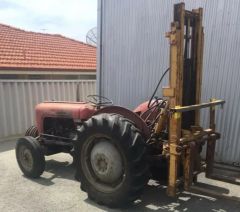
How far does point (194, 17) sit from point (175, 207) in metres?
2.71

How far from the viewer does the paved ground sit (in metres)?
4.82

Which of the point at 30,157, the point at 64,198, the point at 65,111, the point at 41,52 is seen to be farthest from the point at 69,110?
the point at 41,52

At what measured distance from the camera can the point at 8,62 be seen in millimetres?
10320

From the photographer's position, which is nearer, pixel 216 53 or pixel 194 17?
pixel 194 17

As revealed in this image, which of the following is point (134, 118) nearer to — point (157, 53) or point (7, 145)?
point (157, 53)

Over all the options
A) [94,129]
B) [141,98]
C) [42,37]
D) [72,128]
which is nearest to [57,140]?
[72,128]

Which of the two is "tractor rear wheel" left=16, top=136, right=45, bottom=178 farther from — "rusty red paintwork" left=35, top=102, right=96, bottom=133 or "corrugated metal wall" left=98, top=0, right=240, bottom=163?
"corrugated metal wall" left=98, top=0, right=240, bottom=163

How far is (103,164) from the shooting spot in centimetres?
489

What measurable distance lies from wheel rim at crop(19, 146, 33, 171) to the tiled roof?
4.11 m

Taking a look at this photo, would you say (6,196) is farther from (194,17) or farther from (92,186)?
(194,17)

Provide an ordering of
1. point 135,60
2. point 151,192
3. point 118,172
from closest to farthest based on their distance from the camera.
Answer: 1. point 118,172
2. point 151,192
3. point 135,60

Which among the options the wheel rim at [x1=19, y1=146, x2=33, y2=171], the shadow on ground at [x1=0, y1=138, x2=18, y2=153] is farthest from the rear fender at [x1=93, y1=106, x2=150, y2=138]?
the shadow on ground at [x1=0, y1=138, x2=18, y2=153]

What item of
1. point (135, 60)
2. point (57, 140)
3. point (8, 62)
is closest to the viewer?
point (57, 140)

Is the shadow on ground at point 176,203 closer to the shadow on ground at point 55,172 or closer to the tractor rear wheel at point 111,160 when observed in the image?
the tractor rear wheel at point 111,160
